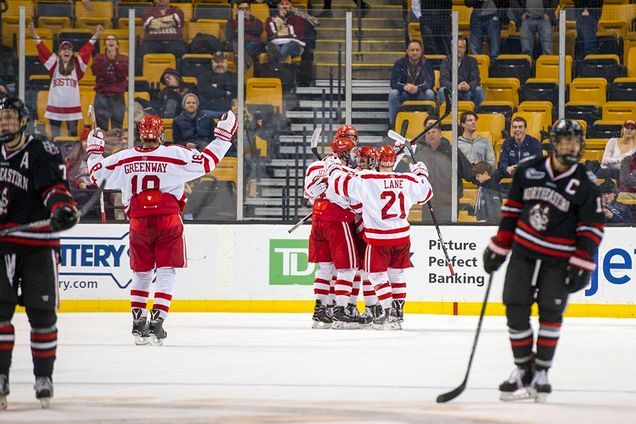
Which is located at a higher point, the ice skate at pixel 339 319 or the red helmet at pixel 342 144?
the red helmet at pixel 342 144

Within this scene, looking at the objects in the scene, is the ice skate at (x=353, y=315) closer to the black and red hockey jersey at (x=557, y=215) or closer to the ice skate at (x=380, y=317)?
the ice skate at (x=380, y=317)

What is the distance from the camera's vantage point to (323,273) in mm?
10547

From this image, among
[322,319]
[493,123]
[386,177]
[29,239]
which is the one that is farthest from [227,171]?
[29,239]

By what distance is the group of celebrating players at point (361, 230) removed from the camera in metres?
10.1

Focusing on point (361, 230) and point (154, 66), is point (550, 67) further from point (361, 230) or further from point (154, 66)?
point (154, 66)

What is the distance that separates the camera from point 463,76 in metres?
12.1

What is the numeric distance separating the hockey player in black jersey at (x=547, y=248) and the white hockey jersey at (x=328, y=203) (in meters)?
4.42

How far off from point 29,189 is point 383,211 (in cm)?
469

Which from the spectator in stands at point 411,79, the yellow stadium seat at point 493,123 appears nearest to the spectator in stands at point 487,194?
the yellow stadium seat at point 493,123

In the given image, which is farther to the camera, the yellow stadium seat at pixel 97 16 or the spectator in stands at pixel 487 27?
the yellow stadium seat at pixel 97 16

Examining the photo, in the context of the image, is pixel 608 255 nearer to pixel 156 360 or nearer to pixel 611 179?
pixel 611 179

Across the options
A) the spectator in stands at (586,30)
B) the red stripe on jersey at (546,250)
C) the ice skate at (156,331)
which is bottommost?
the ice skate at (156,331)

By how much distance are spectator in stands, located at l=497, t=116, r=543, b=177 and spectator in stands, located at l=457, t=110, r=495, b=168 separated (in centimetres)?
11

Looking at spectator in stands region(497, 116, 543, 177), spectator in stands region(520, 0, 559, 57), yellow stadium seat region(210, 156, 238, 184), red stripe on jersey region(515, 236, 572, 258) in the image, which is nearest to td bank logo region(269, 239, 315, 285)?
yellow stadium seat region(210, 156, 238, 184)
